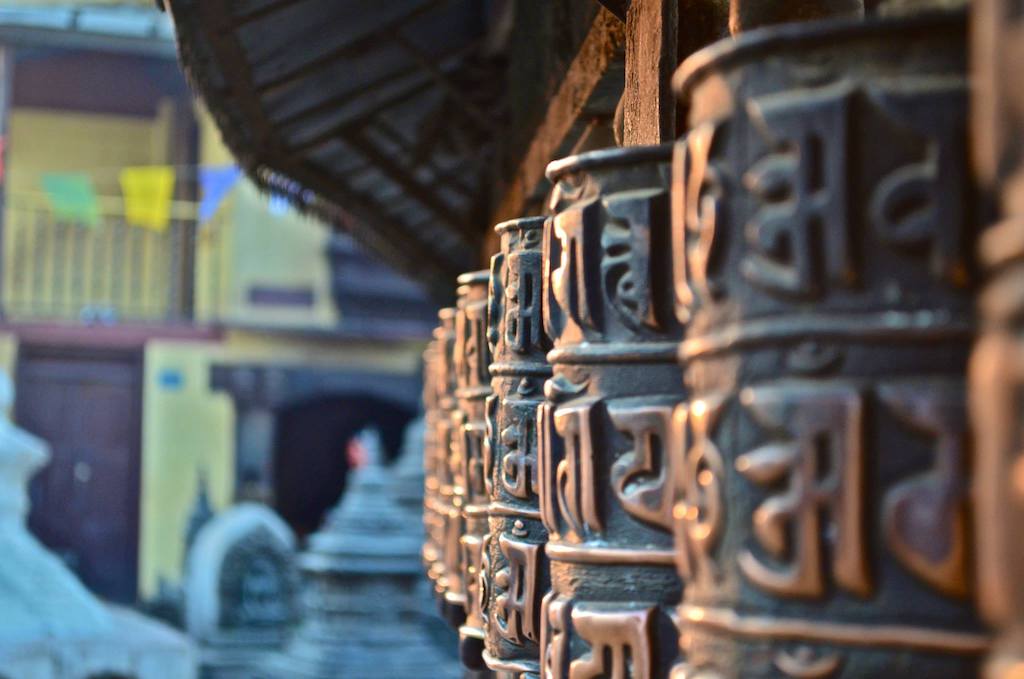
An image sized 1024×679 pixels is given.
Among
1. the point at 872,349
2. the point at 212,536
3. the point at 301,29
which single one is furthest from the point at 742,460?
the point at 212,536

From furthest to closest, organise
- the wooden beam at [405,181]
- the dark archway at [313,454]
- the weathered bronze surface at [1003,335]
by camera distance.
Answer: the dark archway at [313,454] < the wooden beam at [405,181] < the weathered bronze surface at [1003,335]

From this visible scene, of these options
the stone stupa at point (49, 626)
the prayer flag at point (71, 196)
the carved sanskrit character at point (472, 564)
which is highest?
the prayer flag at point (71, 196)

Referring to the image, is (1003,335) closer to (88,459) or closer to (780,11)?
(780,11)

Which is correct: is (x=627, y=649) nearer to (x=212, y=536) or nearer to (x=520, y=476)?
(x=520, y=476)

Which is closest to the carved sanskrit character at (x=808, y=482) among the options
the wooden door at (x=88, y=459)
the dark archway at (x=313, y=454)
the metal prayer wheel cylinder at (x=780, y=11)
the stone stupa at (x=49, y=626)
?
the metal prayer wheel cylinder at (x=780, y=11)

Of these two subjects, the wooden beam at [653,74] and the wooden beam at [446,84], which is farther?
the wooden beam at [446,84]

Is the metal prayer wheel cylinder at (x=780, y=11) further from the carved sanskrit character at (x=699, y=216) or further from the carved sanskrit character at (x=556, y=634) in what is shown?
the carved sanskrit character at (x=556, y=634)

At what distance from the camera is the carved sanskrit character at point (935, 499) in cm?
104

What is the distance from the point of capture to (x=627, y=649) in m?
1.56

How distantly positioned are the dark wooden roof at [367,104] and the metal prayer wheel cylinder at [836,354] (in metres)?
2.77

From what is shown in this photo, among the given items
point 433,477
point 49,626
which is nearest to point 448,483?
point 433,477

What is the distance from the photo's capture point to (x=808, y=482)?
1.12 m

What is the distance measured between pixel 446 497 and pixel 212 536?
9183mm

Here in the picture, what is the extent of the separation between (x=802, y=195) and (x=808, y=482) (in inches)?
7.8
